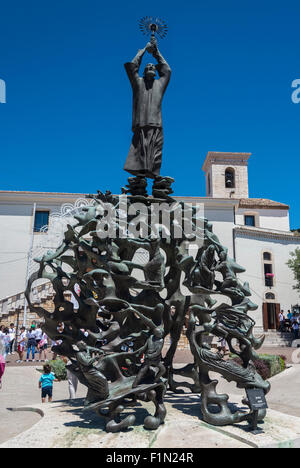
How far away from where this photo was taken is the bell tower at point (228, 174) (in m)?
41.8

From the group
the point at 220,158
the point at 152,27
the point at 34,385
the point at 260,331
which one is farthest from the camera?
the point at 220,158

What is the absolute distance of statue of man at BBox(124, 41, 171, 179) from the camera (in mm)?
7379

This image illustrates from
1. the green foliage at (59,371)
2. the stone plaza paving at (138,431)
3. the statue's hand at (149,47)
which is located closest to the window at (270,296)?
the green foliage at (59,371)

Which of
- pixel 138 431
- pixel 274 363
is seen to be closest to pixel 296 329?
pixel 274 363

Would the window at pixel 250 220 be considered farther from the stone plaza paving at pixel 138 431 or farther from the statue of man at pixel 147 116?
the statue of man at pixel 147 116

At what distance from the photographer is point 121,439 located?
15.8 ft

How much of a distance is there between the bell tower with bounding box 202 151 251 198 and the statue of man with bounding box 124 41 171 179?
114ft

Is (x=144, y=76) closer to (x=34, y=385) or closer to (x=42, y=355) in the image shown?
(x=34, y=385)

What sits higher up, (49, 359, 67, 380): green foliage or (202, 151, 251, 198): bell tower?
(202, 151, 251, 198): bell tower

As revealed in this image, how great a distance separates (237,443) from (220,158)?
39860mm

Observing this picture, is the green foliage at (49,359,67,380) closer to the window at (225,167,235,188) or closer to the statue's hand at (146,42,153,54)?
the statue's hand at (146,42,153,54)

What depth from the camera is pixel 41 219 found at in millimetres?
29609

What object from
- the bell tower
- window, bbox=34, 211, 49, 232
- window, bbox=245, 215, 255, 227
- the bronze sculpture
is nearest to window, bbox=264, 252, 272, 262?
window, bbox=245, 215, 255, 227

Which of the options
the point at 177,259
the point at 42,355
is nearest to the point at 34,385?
the point at 42,355
